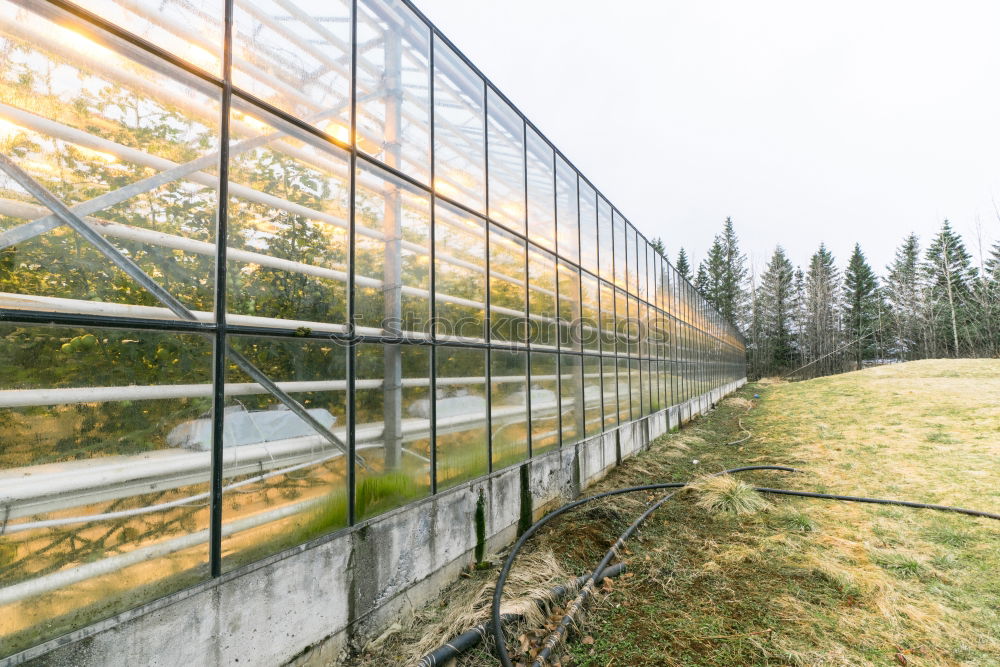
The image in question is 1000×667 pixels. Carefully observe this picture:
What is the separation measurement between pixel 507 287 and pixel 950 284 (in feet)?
145

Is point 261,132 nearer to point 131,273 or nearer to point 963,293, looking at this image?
point 131,273

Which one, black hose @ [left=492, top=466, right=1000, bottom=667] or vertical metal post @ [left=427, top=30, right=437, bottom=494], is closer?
black hose @ [left=492, top=466, right=1000, bottom=667]

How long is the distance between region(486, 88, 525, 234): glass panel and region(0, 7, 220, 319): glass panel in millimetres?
3245

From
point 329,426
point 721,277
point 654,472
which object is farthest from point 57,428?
point 721,277

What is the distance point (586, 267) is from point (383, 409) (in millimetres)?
5493

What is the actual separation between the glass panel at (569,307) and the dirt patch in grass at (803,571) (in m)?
Answer: 2.41

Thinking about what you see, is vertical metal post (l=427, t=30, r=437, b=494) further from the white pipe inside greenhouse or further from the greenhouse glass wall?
the white pipe inside greenhouse

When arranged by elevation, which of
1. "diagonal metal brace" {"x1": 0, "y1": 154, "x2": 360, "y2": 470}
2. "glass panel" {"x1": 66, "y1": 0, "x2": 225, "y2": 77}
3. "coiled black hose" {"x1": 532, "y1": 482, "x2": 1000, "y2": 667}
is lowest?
"coiled black hose" {"x1": 532, "y1": 482, "x2": 1000, "y2": 667}

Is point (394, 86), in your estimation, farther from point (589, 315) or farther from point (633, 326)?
point (633, 326)

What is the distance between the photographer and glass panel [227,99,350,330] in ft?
8.32

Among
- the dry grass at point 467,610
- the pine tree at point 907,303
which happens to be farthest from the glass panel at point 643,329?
the pine tree at point 907,303

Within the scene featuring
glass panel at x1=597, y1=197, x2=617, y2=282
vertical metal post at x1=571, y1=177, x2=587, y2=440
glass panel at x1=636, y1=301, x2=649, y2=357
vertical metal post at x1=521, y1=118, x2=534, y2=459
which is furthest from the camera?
glass panel at x1=636, y1=301, x2=649, y2=357

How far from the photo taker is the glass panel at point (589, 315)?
7.56m

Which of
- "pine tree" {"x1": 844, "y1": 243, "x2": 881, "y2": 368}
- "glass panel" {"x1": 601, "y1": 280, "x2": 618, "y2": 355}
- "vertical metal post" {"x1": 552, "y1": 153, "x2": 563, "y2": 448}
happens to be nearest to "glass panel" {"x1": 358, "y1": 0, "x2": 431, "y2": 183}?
"vertical metal post" {"x1": 552, "y1": 153, "x2": 563, "y2": 448}
